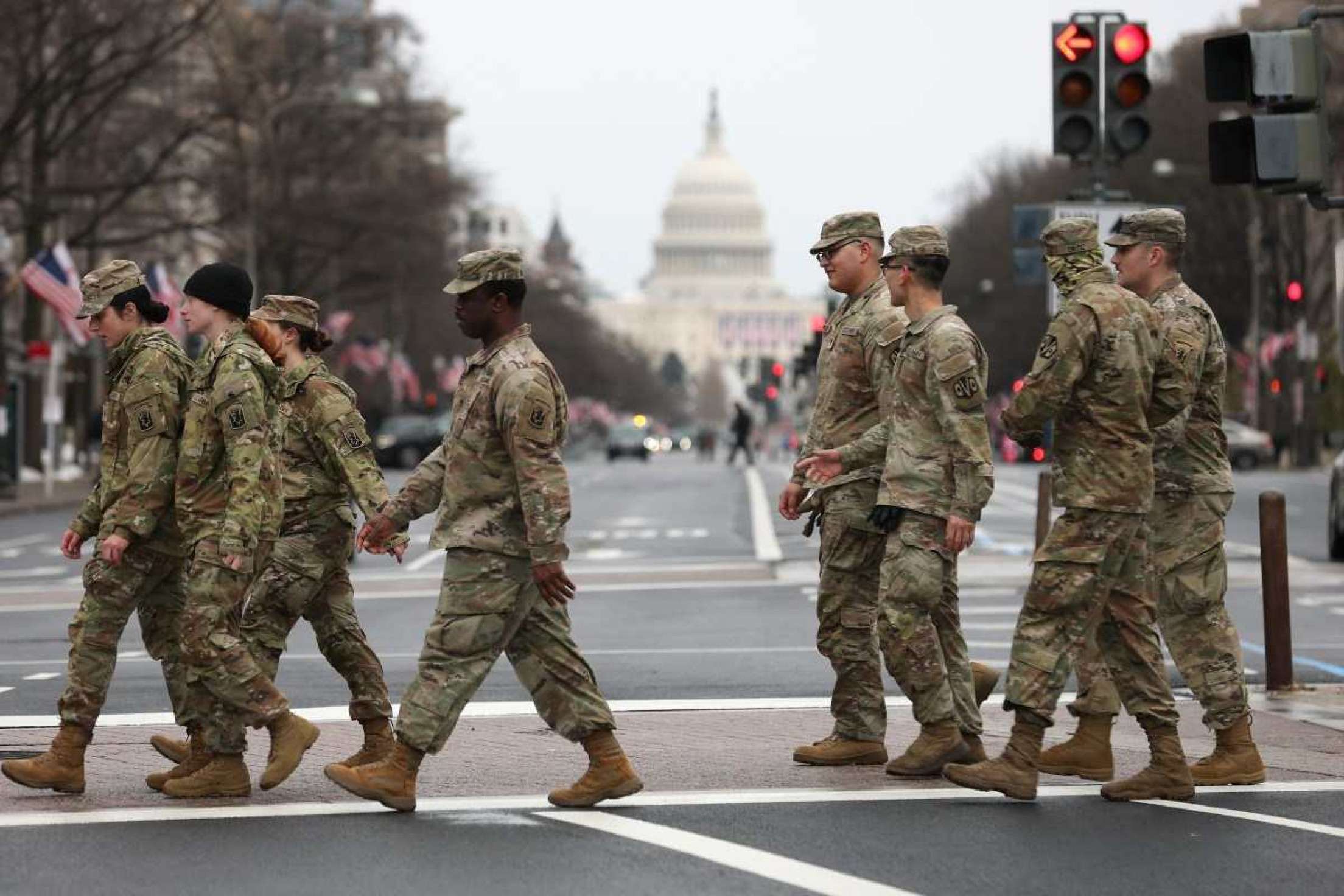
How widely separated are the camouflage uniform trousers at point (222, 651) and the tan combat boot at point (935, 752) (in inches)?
84.5

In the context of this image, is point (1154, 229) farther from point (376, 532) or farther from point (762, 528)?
point (762, 528)

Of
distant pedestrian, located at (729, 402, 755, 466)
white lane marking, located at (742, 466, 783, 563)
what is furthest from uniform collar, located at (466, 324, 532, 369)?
distant pedestrian, located at (729, 402, 755, 466)

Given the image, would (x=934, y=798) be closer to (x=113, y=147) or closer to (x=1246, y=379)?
(x=113, y=147)

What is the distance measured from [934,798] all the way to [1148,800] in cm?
69

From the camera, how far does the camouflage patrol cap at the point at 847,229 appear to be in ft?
32.7

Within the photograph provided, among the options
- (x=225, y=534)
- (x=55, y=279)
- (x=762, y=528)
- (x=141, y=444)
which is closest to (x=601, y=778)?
(x=225, y=534)

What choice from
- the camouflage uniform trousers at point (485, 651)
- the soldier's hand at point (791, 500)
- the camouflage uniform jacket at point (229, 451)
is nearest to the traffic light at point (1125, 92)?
the soldier's hand at point (791, 500)

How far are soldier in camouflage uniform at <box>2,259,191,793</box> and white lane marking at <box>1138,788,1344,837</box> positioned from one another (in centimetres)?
321

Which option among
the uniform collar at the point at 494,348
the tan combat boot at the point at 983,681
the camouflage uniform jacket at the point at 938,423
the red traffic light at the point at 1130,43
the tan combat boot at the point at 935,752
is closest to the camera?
the uniform collar at the point at 494,348

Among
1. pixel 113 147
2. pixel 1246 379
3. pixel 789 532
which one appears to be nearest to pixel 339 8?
pixel 113 147

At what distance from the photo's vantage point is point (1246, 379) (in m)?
76.5

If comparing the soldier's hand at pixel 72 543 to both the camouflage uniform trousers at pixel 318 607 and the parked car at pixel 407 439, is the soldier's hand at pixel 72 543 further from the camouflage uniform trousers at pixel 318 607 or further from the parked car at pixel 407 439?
the parked car at pixel 407 439

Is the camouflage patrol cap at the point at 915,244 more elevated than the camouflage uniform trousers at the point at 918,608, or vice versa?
the camouflage patrol cap at the point at 915,244

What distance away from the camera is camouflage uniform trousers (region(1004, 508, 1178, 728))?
9.05 m
